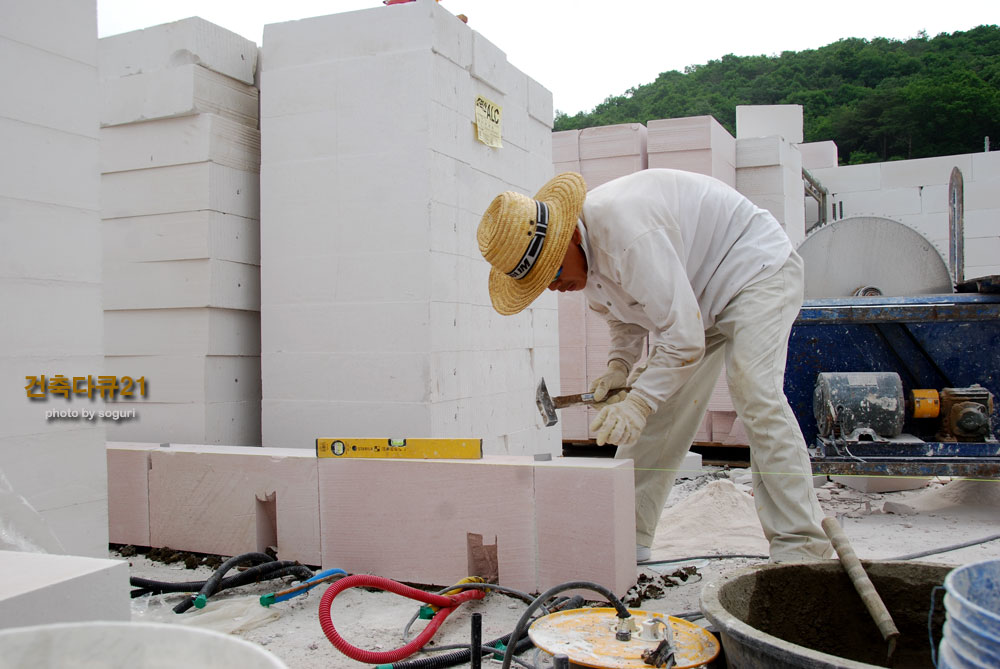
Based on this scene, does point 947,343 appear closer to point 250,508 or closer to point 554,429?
point 554,429

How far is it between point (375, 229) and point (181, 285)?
1.11m

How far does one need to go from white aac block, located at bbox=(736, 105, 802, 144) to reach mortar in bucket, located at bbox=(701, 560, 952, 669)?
635 inches

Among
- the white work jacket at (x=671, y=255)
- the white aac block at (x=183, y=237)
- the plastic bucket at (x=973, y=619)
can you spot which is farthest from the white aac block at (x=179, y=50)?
the plastic bucket at (x=973, y=619)

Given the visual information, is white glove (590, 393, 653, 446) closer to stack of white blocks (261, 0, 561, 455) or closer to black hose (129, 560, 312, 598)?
stack of white blocks (261, 0, 561, 455)

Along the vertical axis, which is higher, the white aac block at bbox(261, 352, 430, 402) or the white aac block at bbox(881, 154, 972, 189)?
the white aac block at bbox(881, 154, 972, 189)

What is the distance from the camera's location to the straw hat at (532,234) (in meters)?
2.79

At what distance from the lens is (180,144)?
4.05 metres

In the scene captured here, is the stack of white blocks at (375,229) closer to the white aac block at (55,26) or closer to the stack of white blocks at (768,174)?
the white aac block at (55,26)

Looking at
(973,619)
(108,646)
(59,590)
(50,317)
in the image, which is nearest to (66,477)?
(50,317)

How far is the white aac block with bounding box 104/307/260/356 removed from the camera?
3992 mm

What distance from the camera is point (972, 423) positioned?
165 inches

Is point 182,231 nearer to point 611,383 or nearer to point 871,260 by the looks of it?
point 611,383

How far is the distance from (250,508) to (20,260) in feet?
4.46

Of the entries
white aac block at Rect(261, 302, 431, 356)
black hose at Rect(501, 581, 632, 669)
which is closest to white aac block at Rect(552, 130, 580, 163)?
white aac block at Rect(261, 302, 431, 356)
